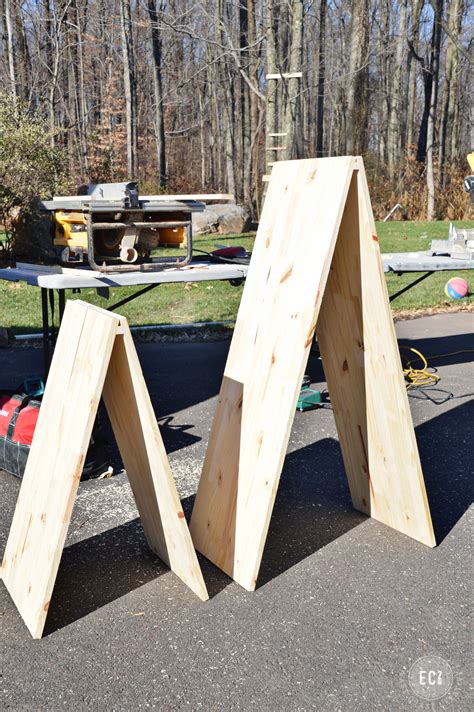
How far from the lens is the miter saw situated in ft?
15.8

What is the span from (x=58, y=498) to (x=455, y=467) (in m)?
2.72

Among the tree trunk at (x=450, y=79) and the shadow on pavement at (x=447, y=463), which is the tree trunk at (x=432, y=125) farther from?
the shadow on pavement at (x=447, y=463)

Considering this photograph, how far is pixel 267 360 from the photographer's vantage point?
324 cm

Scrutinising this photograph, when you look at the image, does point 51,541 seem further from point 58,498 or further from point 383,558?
point 383,558

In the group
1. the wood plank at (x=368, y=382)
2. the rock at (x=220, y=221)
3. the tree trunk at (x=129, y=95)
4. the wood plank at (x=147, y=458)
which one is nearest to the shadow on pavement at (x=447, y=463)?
the wood plank at (x=368, y=382)

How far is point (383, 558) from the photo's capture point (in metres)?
3.50

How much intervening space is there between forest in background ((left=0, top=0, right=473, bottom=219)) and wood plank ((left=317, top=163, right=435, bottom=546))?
1261cm

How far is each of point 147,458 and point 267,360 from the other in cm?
68

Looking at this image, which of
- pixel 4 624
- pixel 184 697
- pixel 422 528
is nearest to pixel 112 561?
pixel 4 624

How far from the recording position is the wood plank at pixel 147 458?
298 cm

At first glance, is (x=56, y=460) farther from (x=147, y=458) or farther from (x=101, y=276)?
(x=101, y=276)

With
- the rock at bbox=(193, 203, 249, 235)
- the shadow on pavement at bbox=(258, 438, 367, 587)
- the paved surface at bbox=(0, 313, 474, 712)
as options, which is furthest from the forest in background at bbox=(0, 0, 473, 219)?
the paved surface at bbox=(0, 313, 474, 712)

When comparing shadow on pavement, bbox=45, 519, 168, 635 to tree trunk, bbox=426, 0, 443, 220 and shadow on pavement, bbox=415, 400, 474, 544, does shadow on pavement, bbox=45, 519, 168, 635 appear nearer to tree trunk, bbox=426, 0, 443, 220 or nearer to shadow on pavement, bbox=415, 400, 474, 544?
shadow on pavement, bbox=415, 400, 474, 544

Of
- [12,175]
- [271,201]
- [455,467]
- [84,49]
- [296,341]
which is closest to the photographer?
[296,341]
